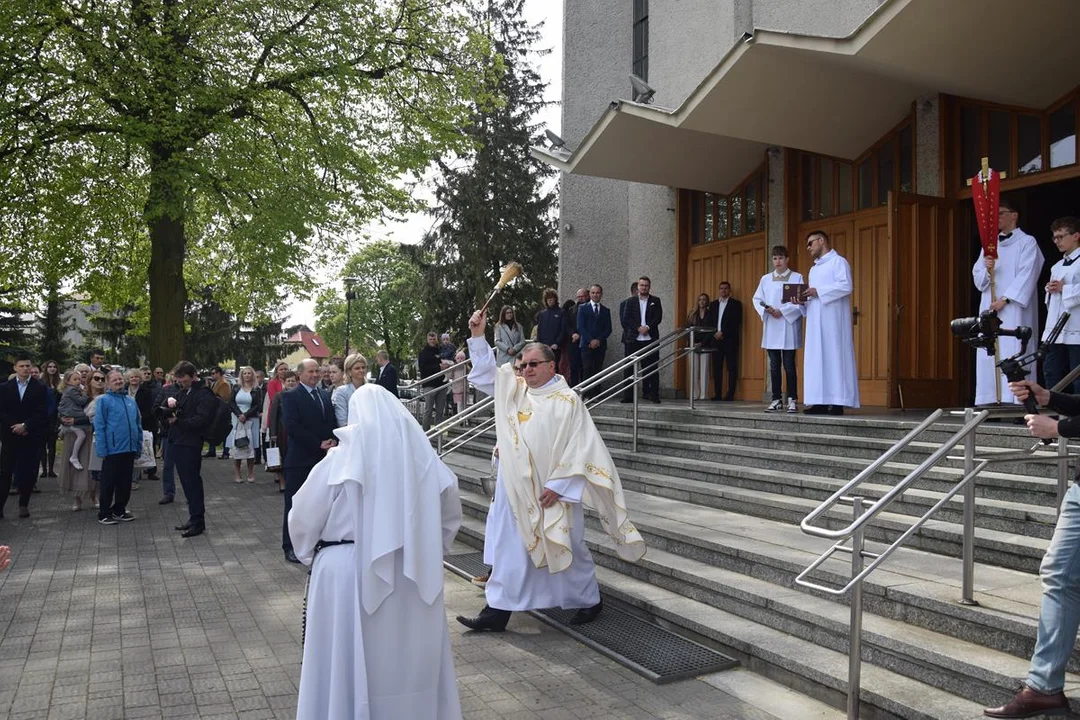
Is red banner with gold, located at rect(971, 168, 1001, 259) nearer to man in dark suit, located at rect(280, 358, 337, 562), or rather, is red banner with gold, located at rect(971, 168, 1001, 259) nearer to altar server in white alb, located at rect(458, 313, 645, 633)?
altar server in white alb, located at rect(458, 313, 645, 633)

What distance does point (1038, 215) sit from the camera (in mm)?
11141

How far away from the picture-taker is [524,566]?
626cm

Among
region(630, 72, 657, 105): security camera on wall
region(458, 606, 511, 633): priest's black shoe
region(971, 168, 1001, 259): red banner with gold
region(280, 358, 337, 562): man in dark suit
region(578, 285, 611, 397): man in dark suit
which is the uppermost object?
region(630, 72, 657, 105): security camera on wall

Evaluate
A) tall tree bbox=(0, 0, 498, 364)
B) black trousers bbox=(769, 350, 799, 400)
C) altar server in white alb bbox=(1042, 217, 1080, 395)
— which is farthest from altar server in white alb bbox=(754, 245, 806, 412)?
tall tree bbox=(0, 0, 498, 364)

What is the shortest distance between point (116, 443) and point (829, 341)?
834 centimetres

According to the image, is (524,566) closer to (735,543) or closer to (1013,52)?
(735,543)

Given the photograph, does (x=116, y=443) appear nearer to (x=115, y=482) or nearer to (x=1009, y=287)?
(x=115, y=482)

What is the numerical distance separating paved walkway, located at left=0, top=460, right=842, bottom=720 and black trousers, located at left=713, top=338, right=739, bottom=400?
680 cm

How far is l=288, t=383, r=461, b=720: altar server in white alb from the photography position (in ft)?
11.9

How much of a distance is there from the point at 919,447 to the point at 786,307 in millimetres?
3219

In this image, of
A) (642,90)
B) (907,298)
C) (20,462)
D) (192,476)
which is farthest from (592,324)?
(20,462)

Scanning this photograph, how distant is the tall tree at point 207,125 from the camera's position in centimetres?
1404

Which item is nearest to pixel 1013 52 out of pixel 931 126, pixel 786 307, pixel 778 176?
pixel 931 126

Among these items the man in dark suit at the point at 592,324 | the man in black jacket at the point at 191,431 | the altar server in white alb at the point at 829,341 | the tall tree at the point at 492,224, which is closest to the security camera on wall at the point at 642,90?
the man in dark suit at the point at 592,324
